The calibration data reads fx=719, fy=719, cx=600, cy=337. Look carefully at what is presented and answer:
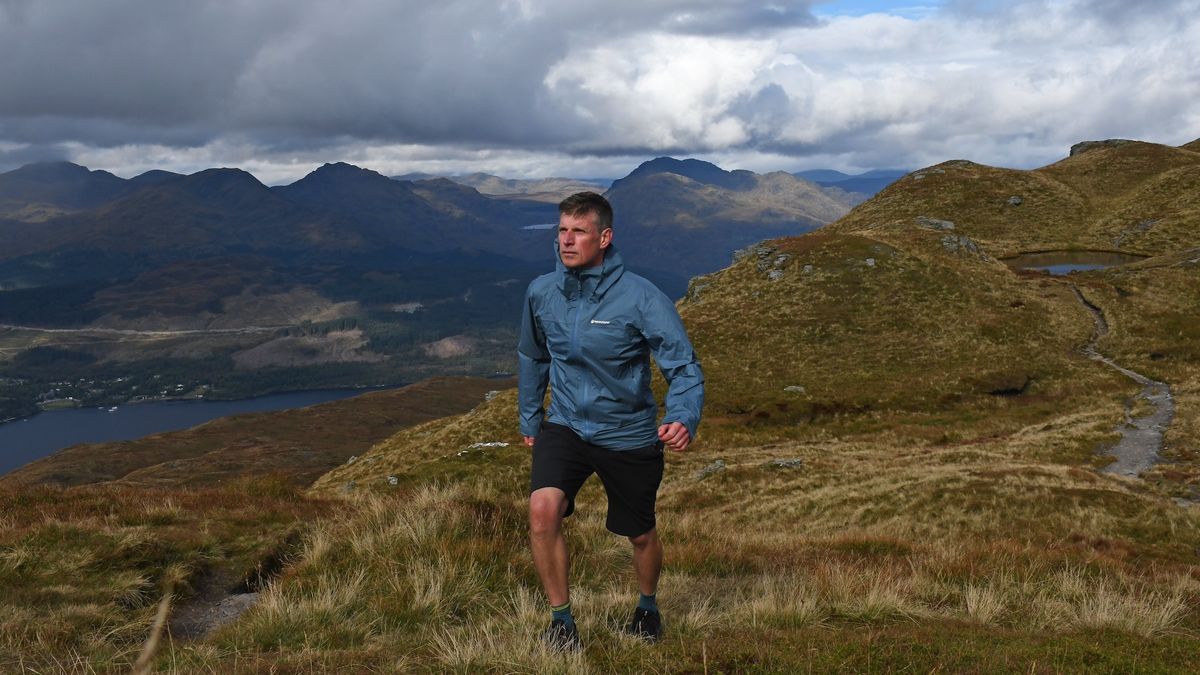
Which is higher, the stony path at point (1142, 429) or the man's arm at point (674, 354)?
the man's arm at point (674, 354)

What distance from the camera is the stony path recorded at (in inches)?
1046

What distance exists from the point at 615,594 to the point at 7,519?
32.9 ft

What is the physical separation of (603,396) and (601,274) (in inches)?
41.2

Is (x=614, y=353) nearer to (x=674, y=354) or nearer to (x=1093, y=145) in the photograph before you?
(x=674, y=354)

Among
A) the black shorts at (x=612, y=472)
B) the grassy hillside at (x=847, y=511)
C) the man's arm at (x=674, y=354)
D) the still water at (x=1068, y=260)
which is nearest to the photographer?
the grassy hillside at (x=847, y=511)

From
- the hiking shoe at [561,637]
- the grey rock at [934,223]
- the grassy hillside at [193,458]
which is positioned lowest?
the grassy hillside at [193,458]

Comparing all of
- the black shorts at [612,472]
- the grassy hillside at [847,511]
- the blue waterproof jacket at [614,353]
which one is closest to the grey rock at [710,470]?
the grassy hillside at [847,511]

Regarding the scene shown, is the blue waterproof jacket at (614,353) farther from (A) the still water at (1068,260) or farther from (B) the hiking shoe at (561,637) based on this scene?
(A) the still water at (1068,260)

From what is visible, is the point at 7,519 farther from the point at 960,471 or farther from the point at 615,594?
the point at 960,471

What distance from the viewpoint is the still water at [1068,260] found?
2832 inches

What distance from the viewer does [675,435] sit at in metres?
5.58

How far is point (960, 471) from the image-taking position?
25203 millimetres

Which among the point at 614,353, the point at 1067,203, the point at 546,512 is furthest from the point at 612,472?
the point at 1067,203

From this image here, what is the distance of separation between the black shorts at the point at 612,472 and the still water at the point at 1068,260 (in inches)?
3002
